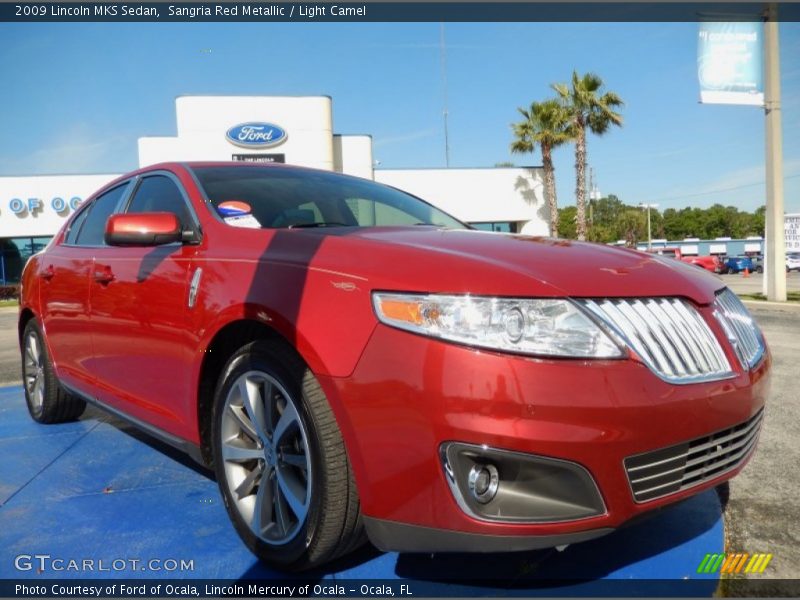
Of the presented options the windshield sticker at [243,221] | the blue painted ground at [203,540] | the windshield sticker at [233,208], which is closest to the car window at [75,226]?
the blue painted ground at [203,540]

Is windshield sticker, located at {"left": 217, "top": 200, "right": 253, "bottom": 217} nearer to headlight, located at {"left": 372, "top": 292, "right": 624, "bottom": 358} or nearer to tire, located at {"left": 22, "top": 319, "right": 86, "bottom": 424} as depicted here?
headlight, located at {"left": 372, "top": 292, "right": 624, "bottom": 358}

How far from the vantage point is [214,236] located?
250cm

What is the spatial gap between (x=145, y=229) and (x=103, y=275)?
813 mm

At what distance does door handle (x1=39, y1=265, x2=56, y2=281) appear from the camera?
3848mm

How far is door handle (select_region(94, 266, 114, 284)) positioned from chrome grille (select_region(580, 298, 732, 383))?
2375 millimetres

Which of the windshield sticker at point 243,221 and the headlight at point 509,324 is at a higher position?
the windshield sticker at point 243,221

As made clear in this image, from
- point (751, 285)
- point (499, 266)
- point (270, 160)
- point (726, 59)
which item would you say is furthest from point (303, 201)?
point (751, 285)

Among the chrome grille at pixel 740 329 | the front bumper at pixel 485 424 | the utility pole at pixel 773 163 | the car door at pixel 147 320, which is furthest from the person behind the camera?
the utility pole at pixel 773 163

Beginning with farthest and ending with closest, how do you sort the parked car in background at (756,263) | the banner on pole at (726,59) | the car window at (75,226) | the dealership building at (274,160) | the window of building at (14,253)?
the parked car in background at (756,263) < the window of building at (14,253) < the dealership building at (274,160) < the banner on pole at (726,59) < the car window at (75,226)

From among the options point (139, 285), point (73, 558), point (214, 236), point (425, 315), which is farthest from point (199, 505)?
point (425, 315)

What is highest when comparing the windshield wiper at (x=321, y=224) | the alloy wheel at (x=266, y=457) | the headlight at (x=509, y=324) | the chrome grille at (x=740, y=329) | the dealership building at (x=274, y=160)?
the dealership building at (x=274, y=160)

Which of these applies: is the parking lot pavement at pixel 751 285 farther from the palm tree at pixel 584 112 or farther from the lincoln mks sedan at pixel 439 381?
the lincoln mks sedan at pixel 439 381

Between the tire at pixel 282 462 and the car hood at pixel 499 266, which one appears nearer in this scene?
the car hood at pixel 499 266

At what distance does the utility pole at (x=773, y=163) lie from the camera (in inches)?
592
